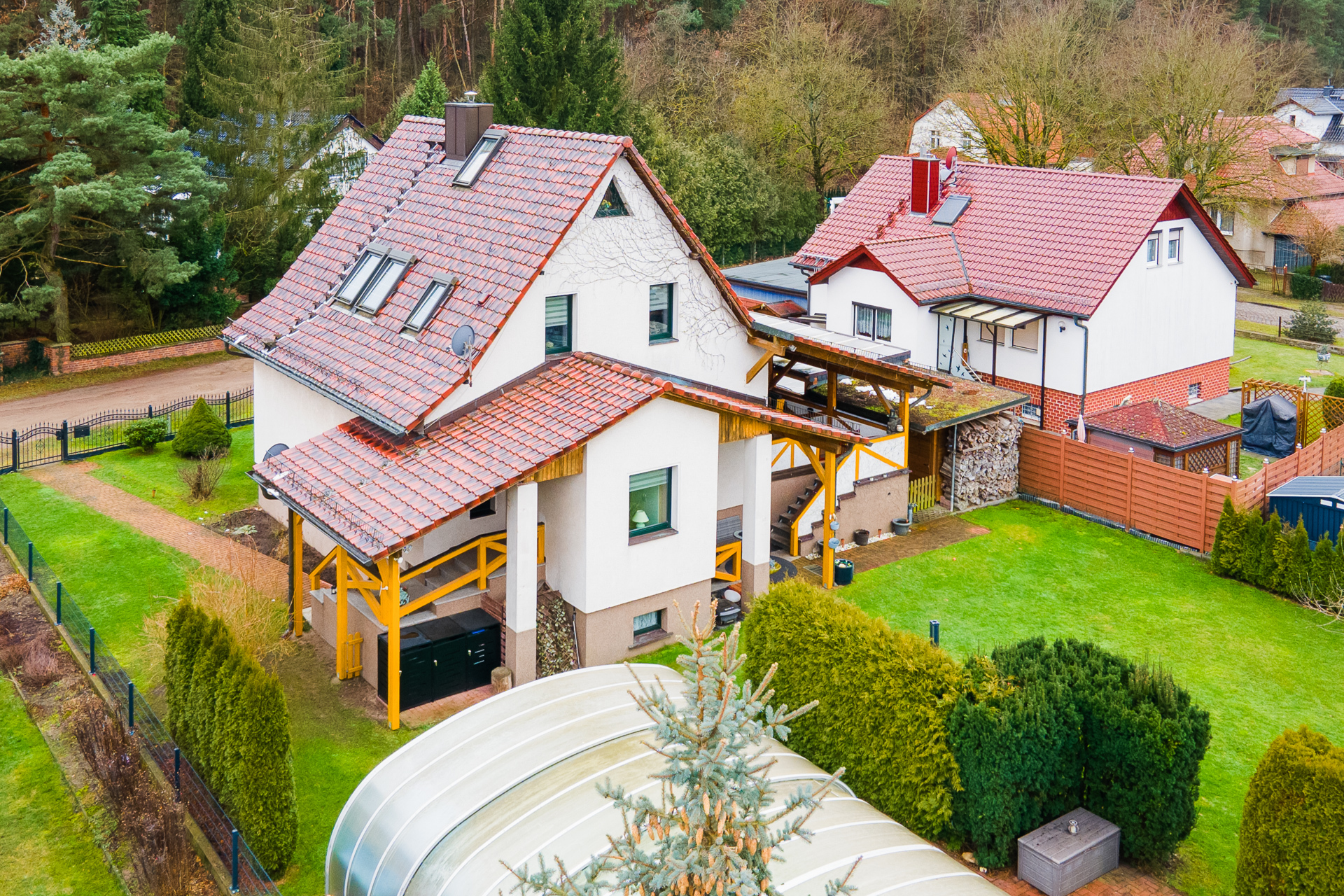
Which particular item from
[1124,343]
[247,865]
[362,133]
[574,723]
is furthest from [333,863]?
[362,133]

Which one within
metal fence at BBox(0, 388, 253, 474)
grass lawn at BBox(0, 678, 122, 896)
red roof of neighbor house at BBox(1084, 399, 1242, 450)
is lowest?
grass lawn at BBox(0, 678, 122, 896)

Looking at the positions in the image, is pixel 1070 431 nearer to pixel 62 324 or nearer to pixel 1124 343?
pixel 1124 343

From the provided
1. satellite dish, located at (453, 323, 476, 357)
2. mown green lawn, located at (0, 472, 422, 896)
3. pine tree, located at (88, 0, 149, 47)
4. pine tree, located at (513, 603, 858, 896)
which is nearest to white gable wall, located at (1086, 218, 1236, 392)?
satellite dish, located at (453, 323, 476, 357)

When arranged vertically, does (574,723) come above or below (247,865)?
above

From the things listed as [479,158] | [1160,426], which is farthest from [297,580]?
[1160,426]

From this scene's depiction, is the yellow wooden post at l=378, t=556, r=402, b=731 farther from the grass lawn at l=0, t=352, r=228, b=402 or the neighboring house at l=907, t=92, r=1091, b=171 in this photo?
the neighboring house at l=907, t=92, r=1091, b=171

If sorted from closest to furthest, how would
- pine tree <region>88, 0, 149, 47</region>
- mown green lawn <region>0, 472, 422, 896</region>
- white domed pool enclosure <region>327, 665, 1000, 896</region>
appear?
white domed pool enclosure <region>327, 665, 1000, 896</region> < mown green lawn <region>0, 472, 422, 896</region> < pine tree <region>88, 0, 149, 47</region>
